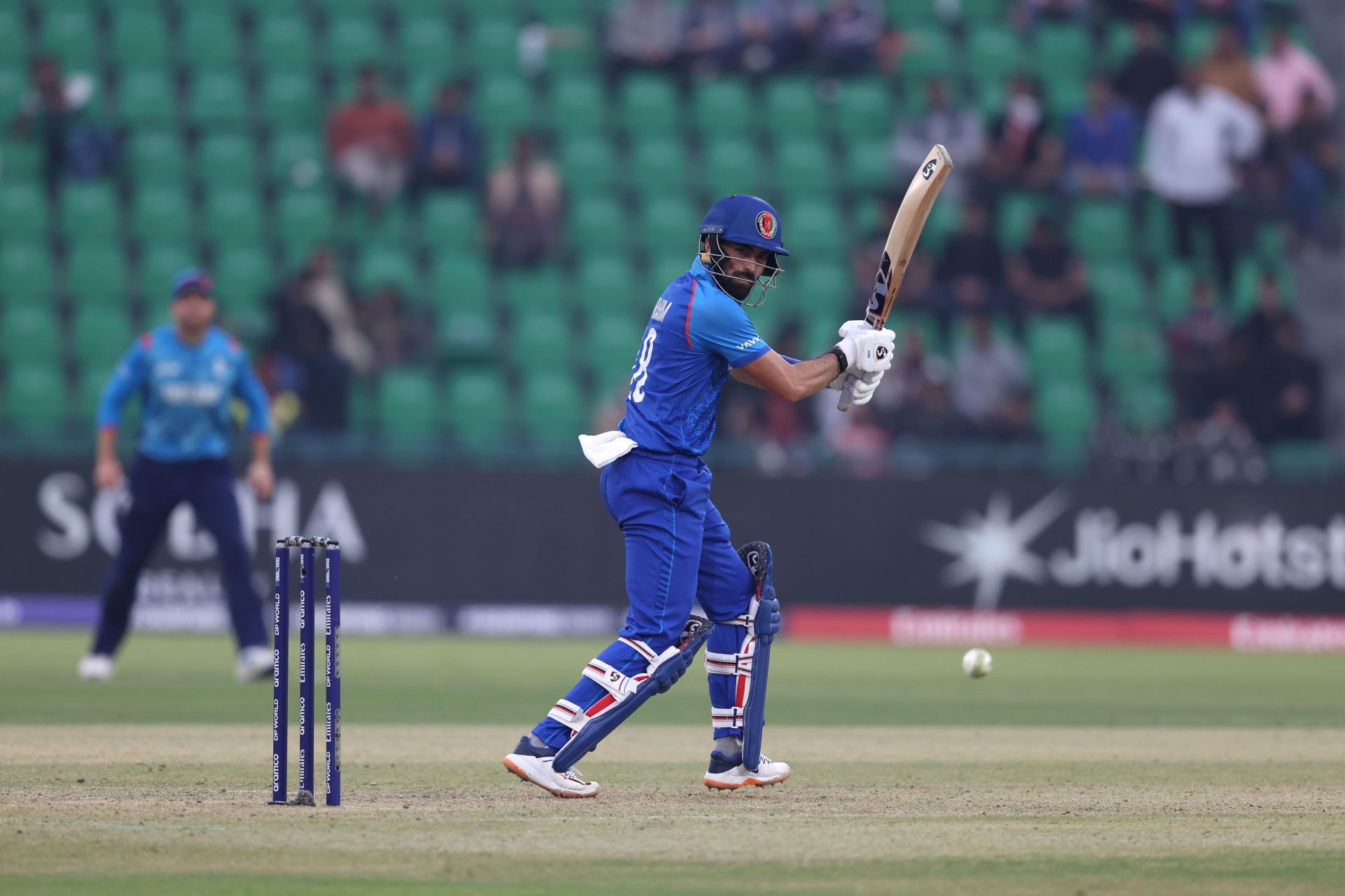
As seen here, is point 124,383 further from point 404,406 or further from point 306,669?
point 404,406

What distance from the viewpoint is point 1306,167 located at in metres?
19.3

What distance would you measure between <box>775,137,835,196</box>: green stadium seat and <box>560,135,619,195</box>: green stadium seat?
1700 mm

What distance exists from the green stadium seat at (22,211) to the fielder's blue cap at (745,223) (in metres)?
12.9

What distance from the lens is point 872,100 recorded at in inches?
804

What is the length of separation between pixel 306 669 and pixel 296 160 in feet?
44.1

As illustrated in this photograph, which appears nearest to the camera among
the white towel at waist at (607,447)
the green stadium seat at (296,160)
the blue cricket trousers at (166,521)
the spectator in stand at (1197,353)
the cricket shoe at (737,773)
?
the white towel at waist at (607,447)

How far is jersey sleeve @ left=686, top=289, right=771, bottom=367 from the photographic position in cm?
674

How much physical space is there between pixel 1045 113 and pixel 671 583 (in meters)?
14.5

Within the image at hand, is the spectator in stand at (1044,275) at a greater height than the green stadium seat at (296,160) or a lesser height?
lesser

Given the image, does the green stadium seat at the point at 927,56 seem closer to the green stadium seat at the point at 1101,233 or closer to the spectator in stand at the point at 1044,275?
the green stadium seat at the point at 1101,233

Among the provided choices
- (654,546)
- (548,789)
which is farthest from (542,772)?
(654,546)

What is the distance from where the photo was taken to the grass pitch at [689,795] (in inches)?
205


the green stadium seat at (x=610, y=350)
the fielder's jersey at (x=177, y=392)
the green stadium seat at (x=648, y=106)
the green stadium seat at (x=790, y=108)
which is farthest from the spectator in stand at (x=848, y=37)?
the fielder's jersey at (x=177, y=392)

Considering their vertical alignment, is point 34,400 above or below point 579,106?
below
